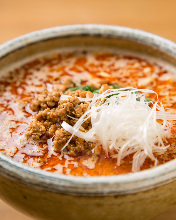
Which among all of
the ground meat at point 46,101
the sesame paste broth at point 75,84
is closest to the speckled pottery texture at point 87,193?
the sesame paste broth at point 75,84

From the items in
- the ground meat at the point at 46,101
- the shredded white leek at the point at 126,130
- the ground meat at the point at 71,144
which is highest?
the ground meat at the point at 46,101

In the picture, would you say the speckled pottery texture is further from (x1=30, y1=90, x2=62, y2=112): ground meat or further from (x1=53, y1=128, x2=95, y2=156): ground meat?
(x1=30, y1=90, x2=62, y2=112): ground meat

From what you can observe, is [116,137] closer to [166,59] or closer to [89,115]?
[89,115]

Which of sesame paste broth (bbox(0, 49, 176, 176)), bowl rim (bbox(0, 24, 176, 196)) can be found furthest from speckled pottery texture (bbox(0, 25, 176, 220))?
sesame paste broth (bbox(0, 49, 176, 176))

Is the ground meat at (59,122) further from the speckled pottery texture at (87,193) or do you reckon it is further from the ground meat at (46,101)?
the speckled pottery texture at (87,193)

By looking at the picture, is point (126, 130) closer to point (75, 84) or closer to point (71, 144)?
point (71, 144)

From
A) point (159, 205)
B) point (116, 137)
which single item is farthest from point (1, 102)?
point (159, 205)
